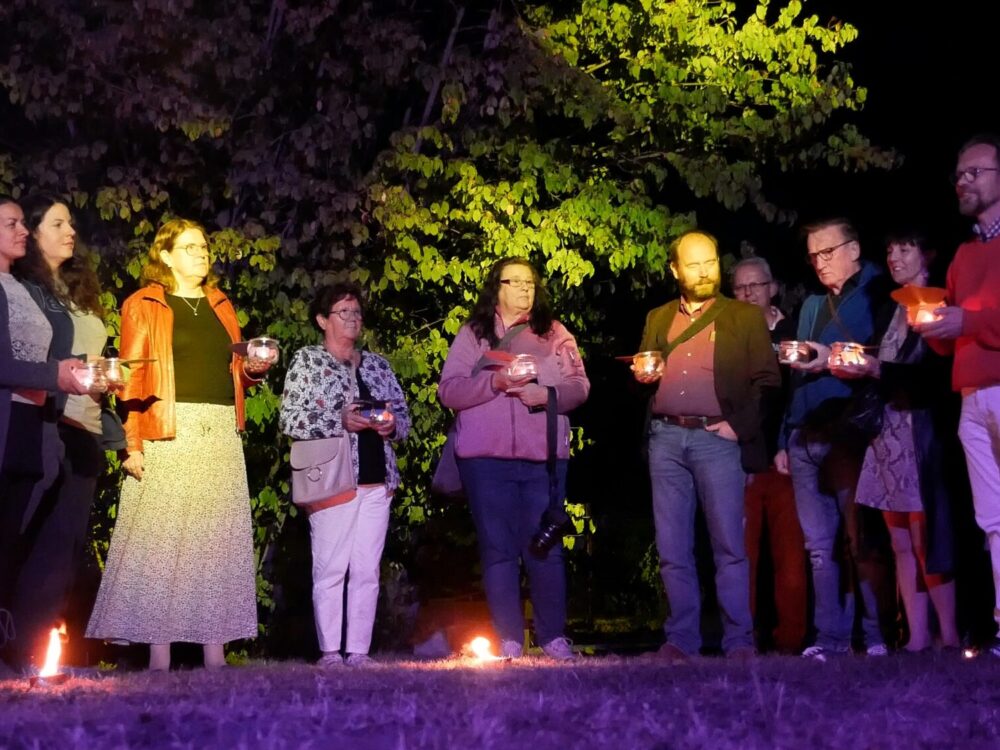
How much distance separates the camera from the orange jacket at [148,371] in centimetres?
666

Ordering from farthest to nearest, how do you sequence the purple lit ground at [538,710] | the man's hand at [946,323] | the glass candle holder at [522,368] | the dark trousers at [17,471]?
the glass candle holder at [522,368]
the dark trousers at [17,471]
the man's hand at [946,323]
the purple lit ground at [538,710]

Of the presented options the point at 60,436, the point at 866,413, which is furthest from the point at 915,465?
the point at 60,436

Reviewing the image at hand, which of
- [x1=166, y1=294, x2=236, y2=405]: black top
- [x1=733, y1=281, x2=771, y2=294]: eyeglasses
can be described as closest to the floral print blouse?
[x1=166, y1=294, x2=236, y2=405]: black top

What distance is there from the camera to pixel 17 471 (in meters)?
6.34

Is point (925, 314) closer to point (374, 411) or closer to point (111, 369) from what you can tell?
point (374, 411)

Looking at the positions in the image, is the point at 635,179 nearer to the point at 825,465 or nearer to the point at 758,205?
the point at 758,205

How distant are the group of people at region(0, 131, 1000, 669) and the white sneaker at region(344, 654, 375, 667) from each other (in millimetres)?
52

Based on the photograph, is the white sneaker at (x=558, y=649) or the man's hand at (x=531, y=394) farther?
the man's hand at (x=531, y=394)

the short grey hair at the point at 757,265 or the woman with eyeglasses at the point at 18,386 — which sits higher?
the short grey hair at the point at 757,265

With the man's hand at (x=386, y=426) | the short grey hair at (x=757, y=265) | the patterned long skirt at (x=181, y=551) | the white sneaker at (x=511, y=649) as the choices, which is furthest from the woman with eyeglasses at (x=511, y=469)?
the short grey hair at (x=757, y=265)

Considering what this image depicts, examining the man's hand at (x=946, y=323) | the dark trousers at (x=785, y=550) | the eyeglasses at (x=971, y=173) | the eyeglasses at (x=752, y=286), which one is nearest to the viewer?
the man's hand at (x=946, y=323)

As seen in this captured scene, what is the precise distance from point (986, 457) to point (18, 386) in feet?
14.3

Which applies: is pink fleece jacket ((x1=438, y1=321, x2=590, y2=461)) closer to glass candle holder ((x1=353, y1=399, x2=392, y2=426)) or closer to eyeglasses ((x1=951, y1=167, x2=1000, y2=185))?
glass candle holder ((x1=353, y1=399, x2=392, y2=426))

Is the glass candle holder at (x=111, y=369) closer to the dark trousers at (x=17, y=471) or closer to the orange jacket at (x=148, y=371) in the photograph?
the orange jacket at (x=148, y=371)
